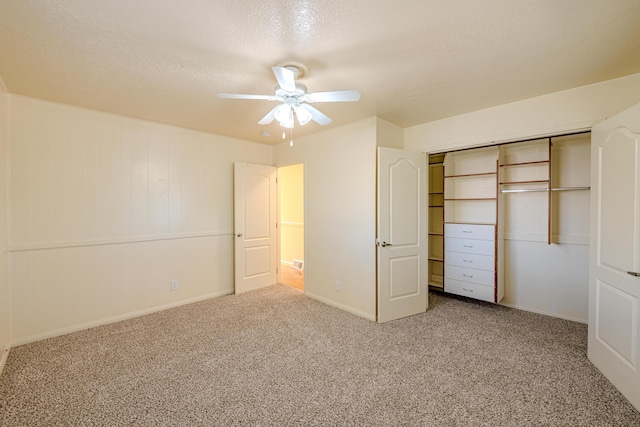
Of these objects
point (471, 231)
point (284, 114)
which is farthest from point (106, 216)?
point (471, 231)

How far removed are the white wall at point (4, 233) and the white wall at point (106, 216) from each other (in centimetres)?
8

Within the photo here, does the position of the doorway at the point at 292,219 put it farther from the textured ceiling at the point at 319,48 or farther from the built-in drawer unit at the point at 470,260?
the textured ceiling at the point at 319,48

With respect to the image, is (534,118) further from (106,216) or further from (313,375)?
(106,216)

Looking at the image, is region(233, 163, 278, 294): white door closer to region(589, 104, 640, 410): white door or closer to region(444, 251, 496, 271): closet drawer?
region(444, 251, 496, 271): closet drawer

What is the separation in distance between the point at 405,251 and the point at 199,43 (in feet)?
9.27

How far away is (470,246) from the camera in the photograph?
Result: 3.74m

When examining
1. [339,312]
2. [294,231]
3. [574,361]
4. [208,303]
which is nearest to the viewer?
[574,361]

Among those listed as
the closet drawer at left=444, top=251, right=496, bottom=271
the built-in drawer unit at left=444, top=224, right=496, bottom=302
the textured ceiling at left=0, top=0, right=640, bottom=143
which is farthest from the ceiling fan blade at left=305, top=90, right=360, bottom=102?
the closet drawer at left=444, top=251, right=496, bottom=271

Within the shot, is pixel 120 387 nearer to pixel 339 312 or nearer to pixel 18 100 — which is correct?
pixel 339 312

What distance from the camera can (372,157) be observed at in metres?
3.27

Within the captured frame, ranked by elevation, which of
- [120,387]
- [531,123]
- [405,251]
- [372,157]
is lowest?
[120,387]

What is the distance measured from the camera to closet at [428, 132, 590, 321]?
3.25 meters

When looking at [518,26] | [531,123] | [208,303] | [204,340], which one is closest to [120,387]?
[204,340]

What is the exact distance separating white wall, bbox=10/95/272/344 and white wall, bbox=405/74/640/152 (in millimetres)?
2958
